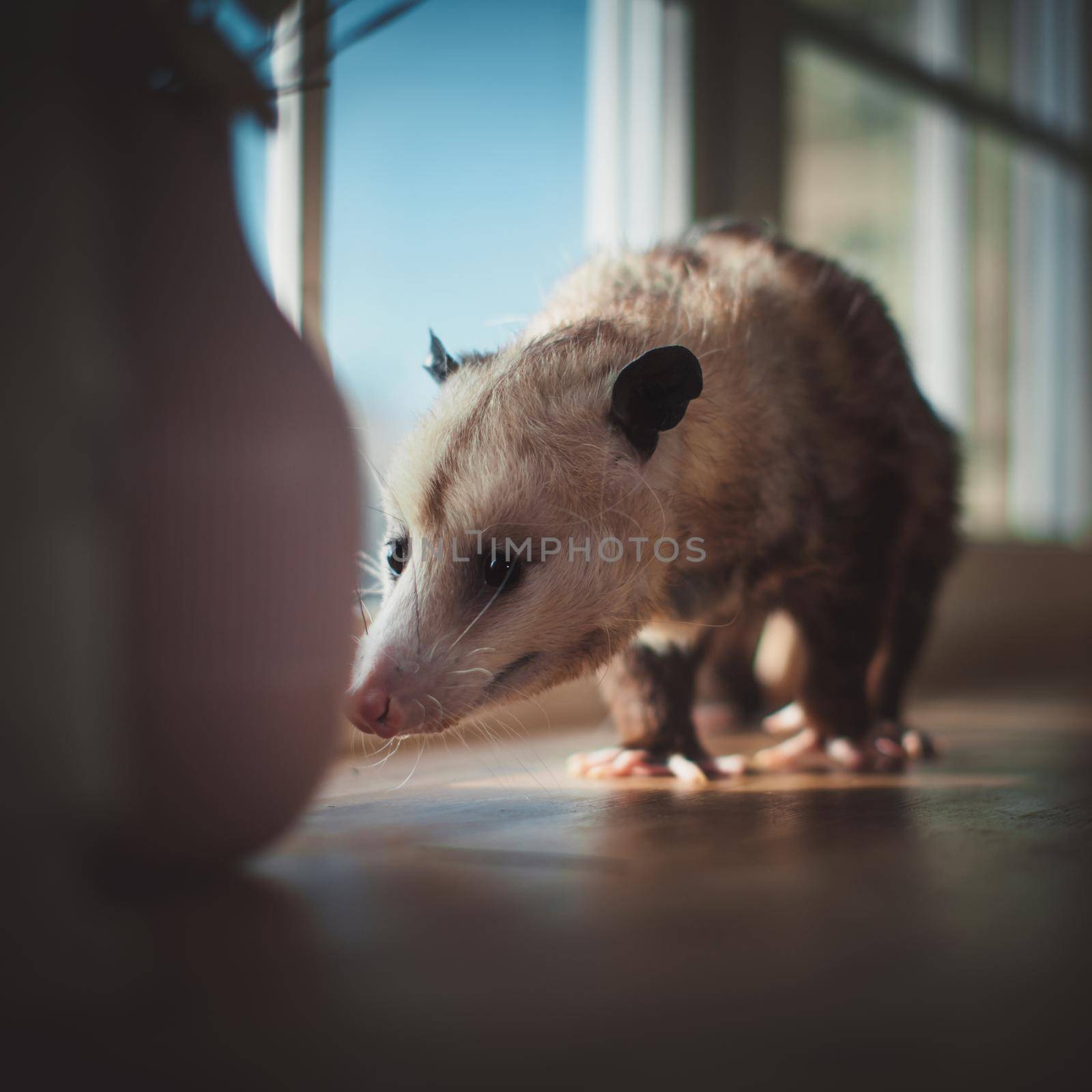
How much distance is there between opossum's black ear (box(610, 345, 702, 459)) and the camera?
1044 mm

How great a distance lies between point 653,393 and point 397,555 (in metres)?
0.31

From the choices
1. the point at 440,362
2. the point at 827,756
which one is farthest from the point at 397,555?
the point at 827,756

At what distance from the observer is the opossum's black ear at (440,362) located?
3.95 feet

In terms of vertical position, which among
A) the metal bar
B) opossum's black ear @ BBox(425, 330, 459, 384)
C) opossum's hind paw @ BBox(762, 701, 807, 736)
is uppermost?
the metal bar

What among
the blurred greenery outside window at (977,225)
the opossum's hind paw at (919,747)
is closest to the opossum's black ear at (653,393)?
the opossum's hind paw at (919,747)

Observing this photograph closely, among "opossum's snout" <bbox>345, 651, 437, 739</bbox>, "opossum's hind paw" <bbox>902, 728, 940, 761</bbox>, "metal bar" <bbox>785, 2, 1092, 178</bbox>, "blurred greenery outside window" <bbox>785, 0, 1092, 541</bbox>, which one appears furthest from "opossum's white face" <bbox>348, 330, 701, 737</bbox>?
"metal bar" <bbox>785, 2, 1092, 178</bbox>

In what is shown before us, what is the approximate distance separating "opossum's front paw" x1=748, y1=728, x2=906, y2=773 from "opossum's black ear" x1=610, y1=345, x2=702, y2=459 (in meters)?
0.51

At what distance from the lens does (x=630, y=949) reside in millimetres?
646

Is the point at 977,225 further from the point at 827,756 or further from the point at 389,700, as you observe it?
the point at 389,700

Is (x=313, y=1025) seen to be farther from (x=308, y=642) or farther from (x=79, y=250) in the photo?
(x=79, y=250)

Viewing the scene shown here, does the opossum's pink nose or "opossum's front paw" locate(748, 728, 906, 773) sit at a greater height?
the opossum's pink nose

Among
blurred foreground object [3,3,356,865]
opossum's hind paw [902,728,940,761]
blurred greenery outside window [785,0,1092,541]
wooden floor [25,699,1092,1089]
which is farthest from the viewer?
blurred greenery outside window [785,0,1092,541]

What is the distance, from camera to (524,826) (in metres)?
0.99

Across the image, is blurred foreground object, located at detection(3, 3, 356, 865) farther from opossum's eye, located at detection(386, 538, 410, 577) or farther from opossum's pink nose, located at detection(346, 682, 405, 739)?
opossum's eye, located at detection(386, 538, 410, 577)
